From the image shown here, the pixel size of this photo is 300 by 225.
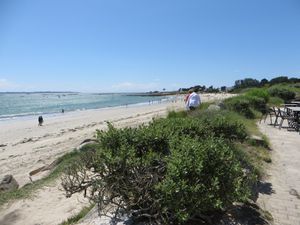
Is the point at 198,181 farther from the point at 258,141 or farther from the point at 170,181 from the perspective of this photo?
the point at 258,141

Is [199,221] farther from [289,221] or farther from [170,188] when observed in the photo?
[289,221]

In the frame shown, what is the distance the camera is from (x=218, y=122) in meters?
6.50

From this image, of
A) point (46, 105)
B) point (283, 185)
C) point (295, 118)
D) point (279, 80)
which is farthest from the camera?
point (46, 105)

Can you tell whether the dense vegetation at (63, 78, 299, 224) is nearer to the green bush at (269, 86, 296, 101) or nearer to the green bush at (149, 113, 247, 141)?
the green bush at (149, 113, 247, 141)

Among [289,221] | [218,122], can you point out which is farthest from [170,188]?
[218,122]

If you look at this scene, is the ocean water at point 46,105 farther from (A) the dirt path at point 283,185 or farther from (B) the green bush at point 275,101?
(A) the dirt path at point 283,185

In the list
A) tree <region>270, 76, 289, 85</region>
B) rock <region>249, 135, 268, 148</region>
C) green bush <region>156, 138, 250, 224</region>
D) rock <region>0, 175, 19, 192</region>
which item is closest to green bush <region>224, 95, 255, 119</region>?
rock <region>249, 135, 268, 148</region>

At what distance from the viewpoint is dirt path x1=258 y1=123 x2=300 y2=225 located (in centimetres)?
483

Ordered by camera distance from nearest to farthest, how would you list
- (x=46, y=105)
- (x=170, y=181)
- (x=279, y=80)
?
(x=170, y=181) < (x=279, y=80) < (x=46, y=105)

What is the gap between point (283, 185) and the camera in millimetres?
6176

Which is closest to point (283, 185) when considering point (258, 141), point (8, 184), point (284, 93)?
point (258, 141)

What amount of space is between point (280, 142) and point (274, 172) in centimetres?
334

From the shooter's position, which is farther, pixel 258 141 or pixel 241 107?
pixel 241 107

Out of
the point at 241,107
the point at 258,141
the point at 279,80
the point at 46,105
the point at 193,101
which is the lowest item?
the point at 46,105
